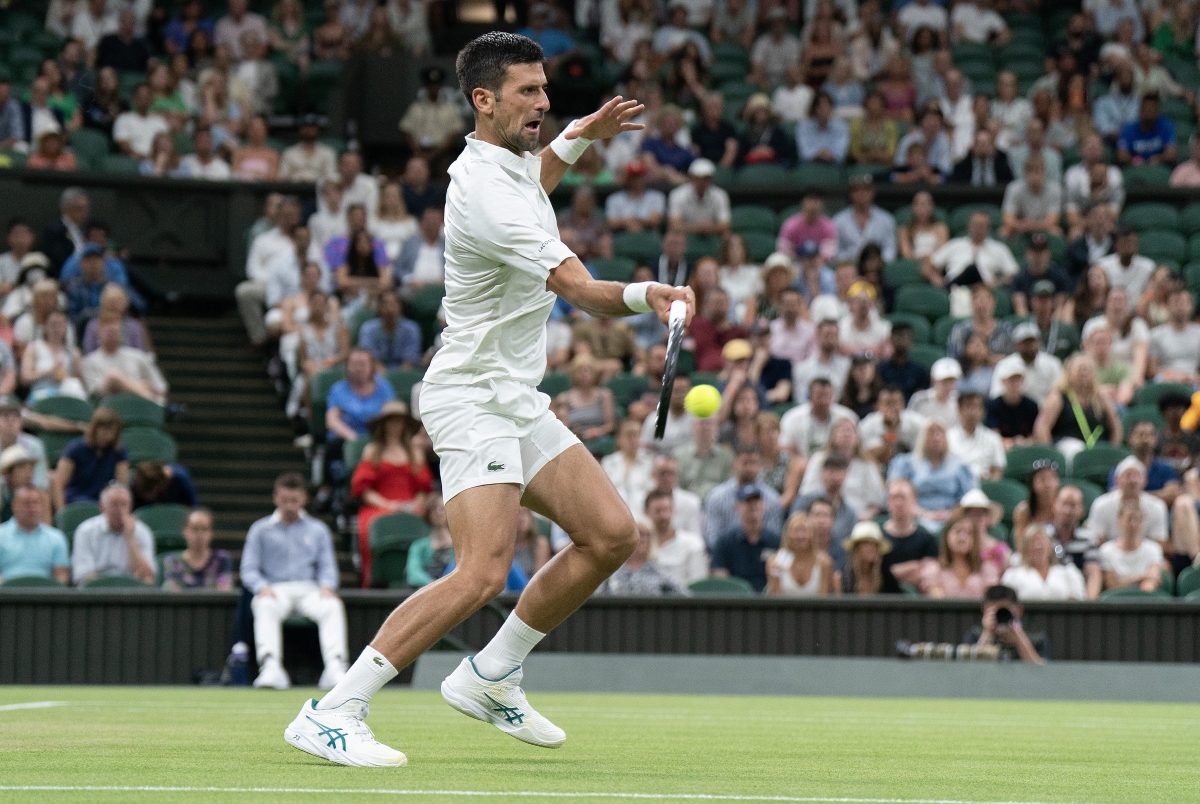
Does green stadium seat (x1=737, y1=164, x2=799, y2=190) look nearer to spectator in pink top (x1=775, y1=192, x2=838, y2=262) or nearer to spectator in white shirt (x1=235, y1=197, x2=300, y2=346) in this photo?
spectator in pink top (x1=775, y1=192, x2=838, y2=262)

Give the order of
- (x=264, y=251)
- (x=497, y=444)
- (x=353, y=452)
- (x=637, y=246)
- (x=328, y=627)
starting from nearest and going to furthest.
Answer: (x=497, y=444), (x=328, y=627), (x=353, y=452), (x=264, y=251), (x=637, y=246)

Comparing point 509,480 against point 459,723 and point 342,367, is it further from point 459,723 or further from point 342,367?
point 342,367

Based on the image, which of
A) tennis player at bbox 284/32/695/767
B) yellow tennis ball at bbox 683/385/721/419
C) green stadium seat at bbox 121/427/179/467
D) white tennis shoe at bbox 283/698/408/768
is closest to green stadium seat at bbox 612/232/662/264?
green stadium seat at bbox 121/427/179/467

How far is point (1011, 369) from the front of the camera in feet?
46.1

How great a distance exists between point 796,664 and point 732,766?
5893mm

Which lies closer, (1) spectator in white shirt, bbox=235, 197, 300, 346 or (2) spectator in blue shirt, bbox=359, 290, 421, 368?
(2) spectator in blue shirt, bbox=359, 290, 421, 368

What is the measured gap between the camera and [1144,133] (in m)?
18.2

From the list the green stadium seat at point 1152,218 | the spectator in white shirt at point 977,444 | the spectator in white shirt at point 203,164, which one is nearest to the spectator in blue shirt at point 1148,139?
the green stadium seat at point 1152,218

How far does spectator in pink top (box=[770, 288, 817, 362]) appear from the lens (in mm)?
14789

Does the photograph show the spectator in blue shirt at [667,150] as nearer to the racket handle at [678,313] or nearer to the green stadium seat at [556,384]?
the green stadium seat at [556,384]

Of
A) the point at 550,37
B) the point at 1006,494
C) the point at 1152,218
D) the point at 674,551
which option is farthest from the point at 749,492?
the point at 550,37

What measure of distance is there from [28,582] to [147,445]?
7.07 ft

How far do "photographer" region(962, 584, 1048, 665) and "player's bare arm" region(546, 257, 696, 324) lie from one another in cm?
688

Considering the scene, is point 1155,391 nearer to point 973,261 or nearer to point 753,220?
point 973,261
